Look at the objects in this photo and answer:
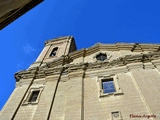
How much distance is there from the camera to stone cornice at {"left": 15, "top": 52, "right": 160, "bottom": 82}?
1348 centimetres

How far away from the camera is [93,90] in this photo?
1181 centimetres

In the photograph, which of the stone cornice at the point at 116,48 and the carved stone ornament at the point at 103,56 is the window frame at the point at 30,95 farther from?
the carved stone ornament at the point at 103,56

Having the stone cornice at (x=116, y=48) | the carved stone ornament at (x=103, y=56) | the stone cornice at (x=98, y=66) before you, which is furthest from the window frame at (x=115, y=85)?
the stone cornice at (x=116, y=48)

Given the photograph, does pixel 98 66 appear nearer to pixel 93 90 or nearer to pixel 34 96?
pixel 93 90

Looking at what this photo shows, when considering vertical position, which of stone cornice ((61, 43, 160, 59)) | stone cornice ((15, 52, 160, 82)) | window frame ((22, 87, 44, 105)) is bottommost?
→ window frame ((22, 87, 44, 105))

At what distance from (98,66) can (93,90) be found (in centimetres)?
297

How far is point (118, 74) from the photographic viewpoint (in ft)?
42.9

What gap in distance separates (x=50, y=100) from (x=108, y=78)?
14.9 ft

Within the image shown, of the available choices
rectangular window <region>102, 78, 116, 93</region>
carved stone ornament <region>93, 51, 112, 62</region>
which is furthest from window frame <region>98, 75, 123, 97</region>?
carved stone ornament <region>93, 51, 112, 62</region>

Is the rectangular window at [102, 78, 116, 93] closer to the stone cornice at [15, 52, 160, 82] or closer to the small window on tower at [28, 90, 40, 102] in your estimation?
the stone cornice at [15, 52, 160, 82]

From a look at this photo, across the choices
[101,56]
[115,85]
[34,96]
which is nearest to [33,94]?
[34,96]

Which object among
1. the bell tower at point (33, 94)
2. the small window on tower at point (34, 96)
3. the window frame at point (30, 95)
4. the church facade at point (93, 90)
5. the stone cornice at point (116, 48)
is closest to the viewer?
the church facade at point (93, 90)

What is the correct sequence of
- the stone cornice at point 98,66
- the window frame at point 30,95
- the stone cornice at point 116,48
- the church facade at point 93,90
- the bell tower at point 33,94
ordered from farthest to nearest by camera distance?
the stone cornice at point 116,48 → the stone cornice at point 98,66 → the window frame at point 30,95 → the bell tower at point 33,94 → the church facade at point 93,90

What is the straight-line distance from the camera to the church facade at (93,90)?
32.1 ft
